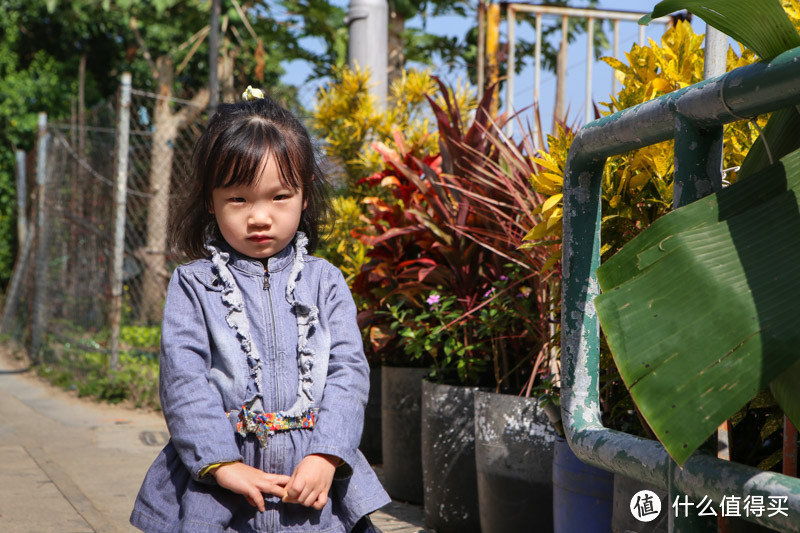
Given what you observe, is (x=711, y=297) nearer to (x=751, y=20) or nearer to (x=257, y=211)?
(x=751, y=20)

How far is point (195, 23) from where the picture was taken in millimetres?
12055

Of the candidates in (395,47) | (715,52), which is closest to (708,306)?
(715,52)

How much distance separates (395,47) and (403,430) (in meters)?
4.74

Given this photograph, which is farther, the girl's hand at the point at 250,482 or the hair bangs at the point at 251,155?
the hair bangs at the point at 251,155

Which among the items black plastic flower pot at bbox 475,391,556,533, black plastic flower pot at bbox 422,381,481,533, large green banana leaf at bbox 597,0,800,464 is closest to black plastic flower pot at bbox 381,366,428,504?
black plastic flower pot at bbox 422,381,481,533

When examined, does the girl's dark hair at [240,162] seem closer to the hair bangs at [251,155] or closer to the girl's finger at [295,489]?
the hair bangs at [251,155]

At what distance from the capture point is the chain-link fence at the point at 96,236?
666 centimetres

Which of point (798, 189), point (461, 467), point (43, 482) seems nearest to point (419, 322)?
point (461, 467)

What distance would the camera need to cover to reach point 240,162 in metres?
1.69

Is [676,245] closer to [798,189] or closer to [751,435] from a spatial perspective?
[798,189]

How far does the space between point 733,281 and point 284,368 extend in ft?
3.45

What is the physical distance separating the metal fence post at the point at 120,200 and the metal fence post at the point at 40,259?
248 cm

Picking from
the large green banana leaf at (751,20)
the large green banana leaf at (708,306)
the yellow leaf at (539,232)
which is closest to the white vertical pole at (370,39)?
the yellow leaf at (539,232)

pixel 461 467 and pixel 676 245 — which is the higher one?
pixel 676 245
